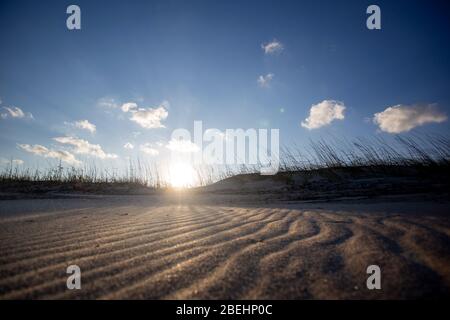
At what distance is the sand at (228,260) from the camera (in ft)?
Result: 2.82

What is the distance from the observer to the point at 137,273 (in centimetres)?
100

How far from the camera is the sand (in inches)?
33.9

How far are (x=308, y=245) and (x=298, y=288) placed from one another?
1.88 ft

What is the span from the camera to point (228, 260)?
45.9 inches

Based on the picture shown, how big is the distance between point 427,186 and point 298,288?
4684 millimetres

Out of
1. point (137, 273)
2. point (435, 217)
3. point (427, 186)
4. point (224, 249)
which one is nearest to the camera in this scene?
point (137, 273)

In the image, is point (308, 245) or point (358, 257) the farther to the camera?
point (308, 245)
